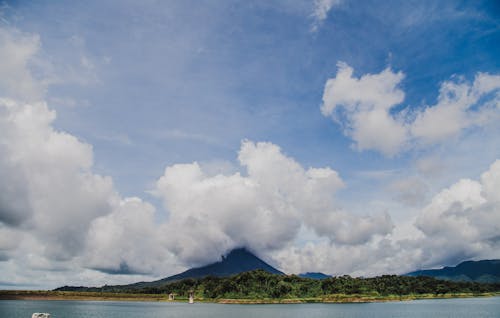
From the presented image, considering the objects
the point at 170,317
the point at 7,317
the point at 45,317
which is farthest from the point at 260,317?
the point at 7,317

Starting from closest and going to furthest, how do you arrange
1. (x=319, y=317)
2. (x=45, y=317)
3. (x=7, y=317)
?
(x=45, y=317)
(x=7, y=317)
(x=319, y=317)

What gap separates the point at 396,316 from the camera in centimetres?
10594

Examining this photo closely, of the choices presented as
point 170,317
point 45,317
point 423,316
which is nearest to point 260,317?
point 170,317

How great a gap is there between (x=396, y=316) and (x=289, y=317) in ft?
101

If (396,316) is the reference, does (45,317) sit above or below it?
above

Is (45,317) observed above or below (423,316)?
above

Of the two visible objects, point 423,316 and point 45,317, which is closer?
point 45,317

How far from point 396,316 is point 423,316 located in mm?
7702

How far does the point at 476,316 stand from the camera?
10050 cm

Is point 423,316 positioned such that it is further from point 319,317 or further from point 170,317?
point 170,317

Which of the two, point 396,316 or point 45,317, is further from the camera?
point 396,316

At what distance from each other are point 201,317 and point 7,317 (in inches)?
2011

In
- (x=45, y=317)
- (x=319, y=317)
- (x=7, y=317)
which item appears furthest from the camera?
(x=319, y=317)

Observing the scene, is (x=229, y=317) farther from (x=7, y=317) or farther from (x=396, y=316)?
(x=7, y=317)
